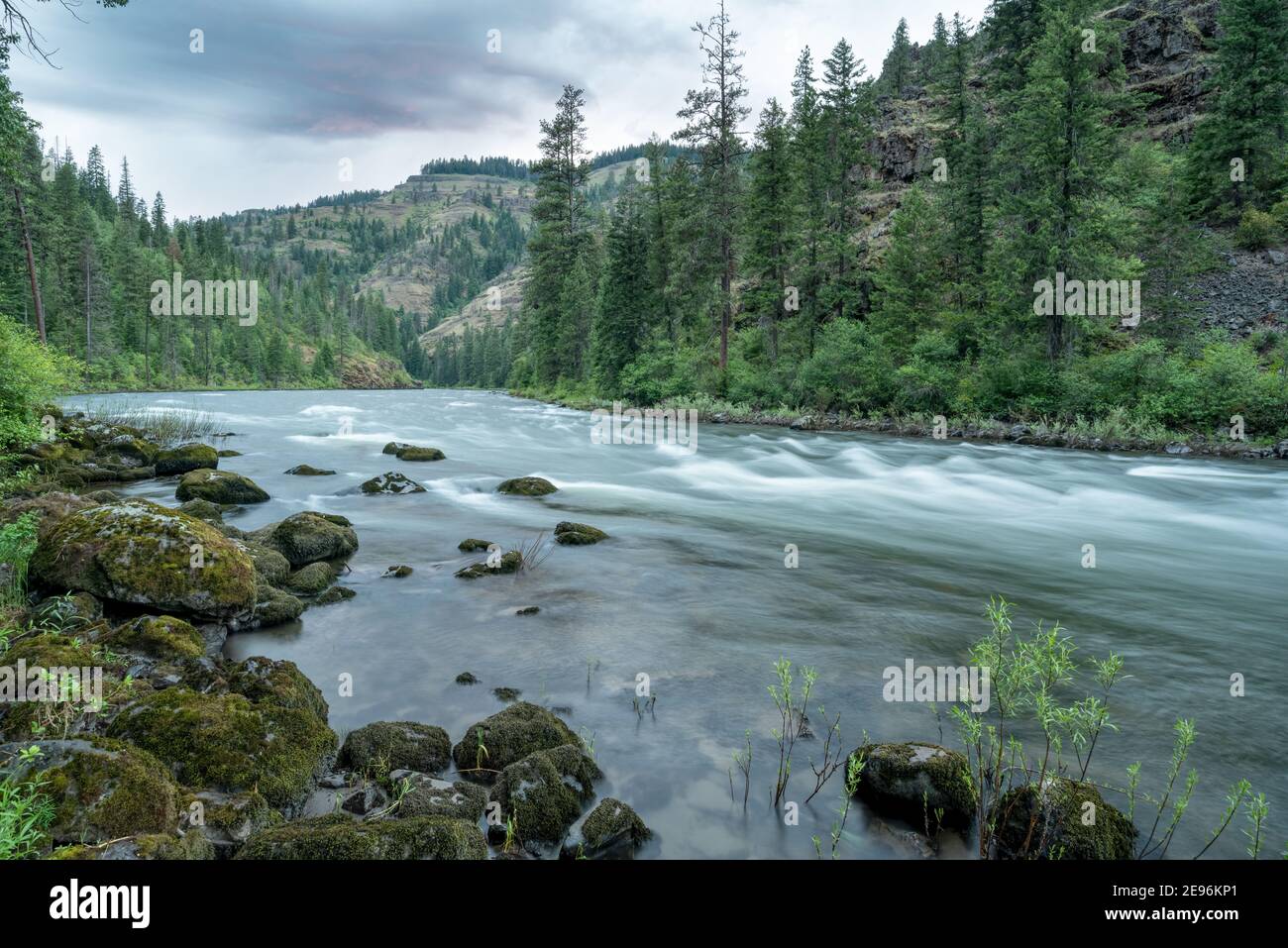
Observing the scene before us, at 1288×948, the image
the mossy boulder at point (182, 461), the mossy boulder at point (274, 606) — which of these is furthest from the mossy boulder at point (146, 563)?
the mossy boulder at point (182, 461)

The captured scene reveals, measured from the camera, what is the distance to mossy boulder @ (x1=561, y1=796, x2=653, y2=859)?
Result: 13.2 ft

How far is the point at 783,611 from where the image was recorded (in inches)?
350

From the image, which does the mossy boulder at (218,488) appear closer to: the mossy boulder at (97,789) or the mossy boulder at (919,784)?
the mossy boulder at (97,789)

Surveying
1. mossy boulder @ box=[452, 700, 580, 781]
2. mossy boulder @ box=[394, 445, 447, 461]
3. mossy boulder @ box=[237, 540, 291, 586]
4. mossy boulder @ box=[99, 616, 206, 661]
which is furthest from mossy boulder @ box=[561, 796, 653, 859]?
mossy boulder @ box=[394, 445, 447, 461]

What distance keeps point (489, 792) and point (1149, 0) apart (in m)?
77.5

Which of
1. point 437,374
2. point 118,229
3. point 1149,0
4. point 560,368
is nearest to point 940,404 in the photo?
point 560,368

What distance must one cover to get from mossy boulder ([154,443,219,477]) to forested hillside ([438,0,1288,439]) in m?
26.0

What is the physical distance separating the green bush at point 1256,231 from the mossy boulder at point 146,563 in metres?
45.0

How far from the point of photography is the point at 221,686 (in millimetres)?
5391

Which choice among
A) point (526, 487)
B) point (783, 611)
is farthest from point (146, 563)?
point (526, 487)

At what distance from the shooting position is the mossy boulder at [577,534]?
39.7 feet

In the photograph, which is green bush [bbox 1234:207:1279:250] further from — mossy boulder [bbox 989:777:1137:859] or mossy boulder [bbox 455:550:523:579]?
mossy boulder [bbox 989:777:1137:859]

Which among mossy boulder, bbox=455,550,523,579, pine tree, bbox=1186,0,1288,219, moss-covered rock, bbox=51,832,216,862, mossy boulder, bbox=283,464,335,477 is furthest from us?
pine tree, bbox=1186,0,1288,219

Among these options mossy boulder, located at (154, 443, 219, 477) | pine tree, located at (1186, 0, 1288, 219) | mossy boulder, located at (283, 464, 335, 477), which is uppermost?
pine tree, located at (1186, 0, 1288, 219)
